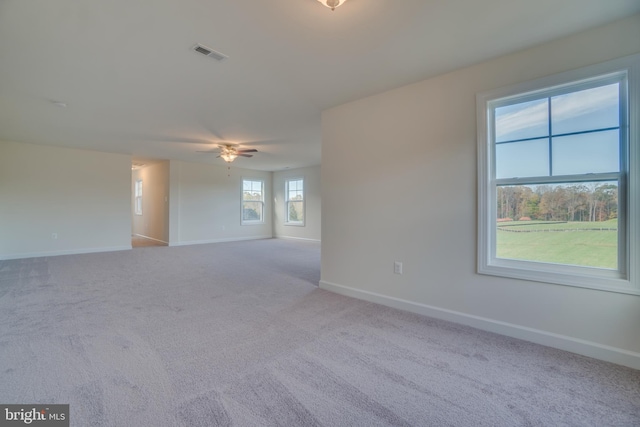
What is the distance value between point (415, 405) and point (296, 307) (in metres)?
1.69

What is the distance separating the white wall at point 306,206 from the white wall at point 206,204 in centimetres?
74

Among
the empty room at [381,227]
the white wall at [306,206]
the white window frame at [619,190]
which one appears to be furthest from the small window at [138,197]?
the white window frame at [619,190]

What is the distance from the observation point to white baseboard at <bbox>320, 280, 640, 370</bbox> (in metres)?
1.96

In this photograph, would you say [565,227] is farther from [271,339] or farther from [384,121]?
[271,339]

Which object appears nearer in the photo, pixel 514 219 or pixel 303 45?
pixel 303 45

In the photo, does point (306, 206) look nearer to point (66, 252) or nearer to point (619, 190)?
point (66, 252)

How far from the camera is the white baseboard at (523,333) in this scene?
6.43ft

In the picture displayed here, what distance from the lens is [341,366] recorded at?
6.25 ft

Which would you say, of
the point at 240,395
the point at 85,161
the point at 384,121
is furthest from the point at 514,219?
the point at 85,161

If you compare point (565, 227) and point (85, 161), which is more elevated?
point (85, 161)

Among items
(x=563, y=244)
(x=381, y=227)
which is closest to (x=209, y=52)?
(x=381, y=227)

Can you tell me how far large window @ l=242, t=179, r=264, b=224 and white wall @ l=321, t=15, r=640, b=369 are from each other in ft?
20.3

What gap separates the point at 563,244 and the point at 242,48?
3.23 m

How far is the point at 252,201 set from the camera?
956 cm
